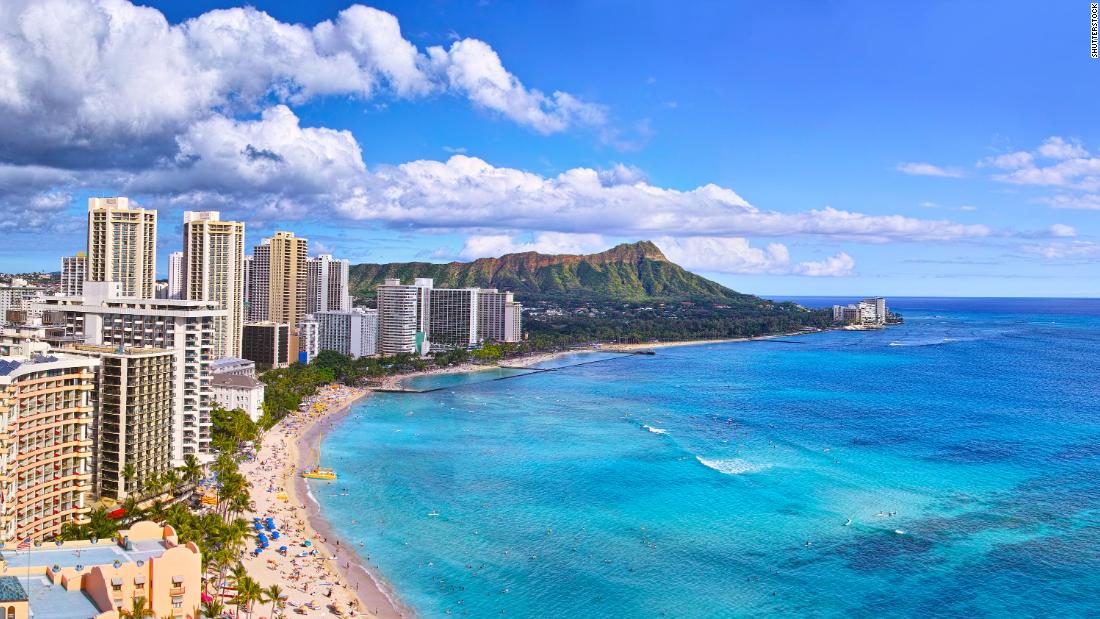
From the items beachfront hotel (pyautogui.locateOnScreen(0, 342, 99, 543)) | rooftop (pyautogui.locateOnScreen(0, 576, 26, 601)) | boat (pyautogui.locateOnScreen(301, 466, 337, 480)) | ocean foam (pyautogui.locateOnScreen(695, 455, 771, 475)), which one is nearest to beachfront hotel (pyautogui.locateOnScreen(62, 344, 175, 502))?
beachfront hotel (pyautogui.locateOnScreen(0, 342, 99, 543))

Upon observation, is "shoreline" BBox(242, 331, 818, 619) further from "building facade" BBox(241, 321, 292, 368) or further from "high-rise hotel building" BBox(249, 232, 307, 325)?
"high-rise hotel building" BBox(249, 232, 307, 325)

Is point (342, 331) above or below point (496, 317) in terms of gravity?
below

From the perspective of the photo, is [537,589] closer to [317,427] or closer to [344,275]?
[317,427]

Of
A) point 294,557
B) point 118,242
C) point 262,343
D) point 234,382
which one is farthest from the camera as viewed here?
point 262,343

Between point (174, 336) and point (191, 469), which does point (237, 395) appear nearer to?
point (174, 336)

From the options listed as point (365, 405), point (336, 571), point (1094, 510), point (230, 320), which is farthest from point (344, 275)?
point (1094, 510)

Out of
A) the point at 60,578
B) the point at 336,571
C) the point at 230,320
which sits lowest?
the point at 336,571

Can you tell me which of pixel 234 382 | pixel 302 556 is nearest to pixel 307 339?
pixel 234 382
